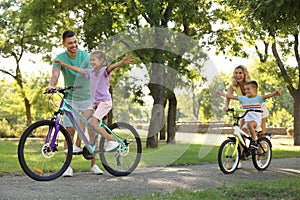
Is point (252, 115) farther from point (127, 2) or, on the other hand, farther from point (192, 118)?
point (127, 2)

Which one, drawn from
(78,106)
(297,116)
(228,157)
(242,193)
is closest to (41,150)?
(78,106)

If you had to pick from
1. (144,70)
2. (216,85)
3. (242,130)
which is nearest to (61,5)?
(144,70)

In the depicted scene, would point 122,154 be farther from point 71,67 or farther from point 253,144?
point 253,144

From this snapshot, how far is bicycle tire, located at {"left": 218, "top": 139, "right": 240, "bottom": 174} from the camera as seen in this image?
751 cm

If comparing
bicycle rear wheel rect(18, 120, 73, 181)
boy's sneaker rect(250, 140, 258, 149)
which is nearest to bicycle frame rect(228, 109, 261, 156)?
boy's sneaker rect(250, 140, 258, 149)

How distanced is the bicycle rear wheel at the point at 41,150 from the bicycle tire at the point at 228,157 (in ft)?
9.01

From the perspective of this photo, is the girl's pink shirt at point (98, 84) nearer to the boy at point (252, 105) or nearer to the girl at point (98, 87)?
the girl at point (98, 87)

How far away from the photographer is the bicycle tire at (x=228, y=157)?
751cm

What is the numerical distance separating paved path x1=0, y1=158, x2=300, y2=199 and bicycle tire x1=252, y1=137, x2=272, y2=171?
17 cm

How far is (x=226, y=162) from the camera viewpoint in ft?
25.3

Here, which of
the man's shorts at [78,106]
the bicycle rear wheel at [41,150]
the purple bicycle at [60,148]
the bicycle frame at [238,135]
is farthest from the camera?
the bicycle frame at [238,135]

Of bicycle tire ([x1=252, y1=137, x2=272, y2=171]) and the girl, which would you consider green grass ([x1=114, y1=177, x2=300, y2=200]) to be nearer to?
the girl

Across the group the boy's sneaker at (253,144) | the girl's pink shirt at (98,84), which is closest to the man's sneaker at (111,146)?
the girl's pink shirt at (98,84)

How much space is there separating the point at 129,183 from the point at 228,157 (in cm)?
221
